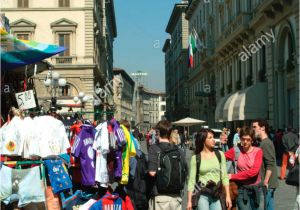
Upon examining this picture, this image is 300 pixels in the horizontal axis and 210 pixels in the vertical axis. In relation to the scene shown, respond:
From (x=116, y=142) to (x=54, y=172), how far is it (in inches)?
40.7

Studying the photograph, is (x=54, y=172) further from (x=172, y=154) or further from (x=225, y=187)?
(x=225, y=187)

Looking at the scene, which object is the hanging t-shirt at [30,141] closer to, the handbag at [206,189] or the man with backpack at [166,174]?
the man with backpack at [166,174]

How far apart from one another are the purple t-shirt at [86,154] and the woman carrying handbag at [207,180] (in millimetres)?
2204

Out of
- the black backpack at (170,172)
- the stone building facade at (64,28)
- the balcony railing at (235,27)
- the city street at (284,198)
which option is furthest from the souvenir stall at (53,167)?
the stone building facade at (64,28)

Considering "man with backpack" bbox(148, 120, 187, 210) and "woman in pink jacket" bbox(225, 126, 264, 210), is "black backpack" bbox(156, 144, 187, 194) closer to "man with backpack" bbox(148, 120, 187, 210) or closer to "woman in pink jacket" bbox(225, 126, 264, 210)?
"man with backpack" bbox(148, 120, 187, 210)

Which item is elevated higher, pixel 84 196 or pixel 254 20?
pixel 254 20

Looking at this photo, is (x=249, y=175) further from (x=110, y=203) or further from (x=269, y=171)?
(x=110, y=203)

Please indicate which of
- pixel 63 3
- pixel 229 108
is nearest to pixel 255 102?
pixel 229 108

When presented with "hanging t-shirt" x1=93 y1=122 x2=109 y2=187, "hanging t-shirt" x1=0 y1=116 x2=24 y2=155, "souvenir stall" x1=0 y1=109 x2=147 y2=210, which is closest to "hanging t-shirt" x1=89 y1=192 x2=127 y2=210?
"souvenir stall" x1=0 y1=109 x2=147 y2=210

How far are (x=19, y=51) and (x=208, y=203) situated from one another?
5.20 m

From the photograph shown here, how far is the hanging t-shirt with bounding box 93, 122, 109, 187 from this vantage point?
27.1 feet

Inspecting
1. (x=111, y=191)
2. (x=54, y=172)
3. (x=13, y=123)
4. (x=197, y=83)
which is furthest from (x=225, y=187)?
(x=197, y=83)

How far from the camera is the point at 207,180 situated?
23.5 ft

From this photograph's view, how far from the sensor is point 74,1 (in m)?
47.8
